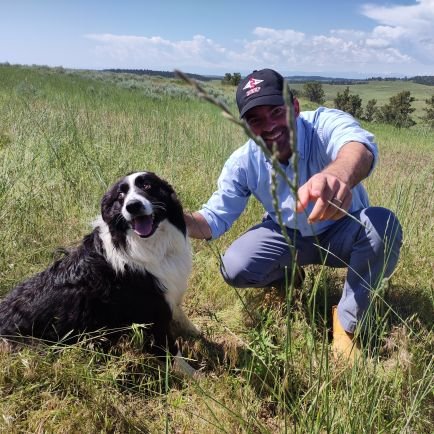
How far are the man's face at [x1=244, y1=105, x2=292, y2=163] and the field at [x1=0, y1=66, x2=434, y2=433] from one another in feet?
2.33

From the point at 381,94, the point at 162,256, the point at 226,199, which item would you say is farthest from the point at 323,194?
the point at 381,94

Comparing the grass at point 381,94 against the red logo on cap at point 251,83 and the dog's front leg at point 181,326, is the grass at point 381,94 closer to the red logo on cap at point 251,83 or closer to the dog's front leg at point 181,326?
the red logo on cap at point 251,83

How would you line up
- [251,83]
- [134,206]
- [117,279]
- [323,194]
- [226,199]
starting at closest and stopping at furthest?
1. [323,194]
2. [134,206]
3. [117,279]
4. [251,83]
5. [226,199]

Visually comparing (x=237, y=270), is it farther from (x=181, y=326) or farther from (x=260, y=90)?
(x=260, y=90)

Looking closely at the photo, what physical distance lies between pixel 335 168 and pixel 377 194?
9.46 feet

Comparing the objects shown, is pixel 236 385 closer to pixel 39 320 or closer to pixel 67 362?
pixel 67 362

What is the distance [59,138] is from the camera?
14.0 feet

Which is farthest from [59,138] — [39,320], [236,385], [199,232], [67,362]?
[236,385]

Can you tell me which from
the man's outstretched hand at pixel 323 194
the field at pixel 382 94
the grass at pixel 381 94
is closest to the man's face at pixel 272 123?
the man's outstretched hand at pixel 323 194

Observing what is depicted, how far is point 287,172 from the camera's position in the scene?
2.39m

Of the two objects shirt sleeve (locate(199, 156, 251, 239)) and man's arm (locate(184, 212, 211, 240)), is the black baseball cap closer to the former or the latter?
shirt sleeve (locate(199, 156, 251, 239))

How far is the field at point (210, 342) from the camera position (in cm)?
126

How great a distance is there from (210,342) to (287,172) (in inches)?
44.5

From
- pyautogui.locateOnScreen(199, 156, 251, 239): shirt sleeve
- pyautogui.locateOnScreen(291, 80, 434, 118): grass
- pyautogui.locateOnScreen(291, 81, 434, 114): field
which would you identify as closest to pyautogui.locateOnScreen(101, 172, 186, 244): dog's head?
pyautogui.locateOnScreen(199, 156, 251, 239): shirt sleeve
